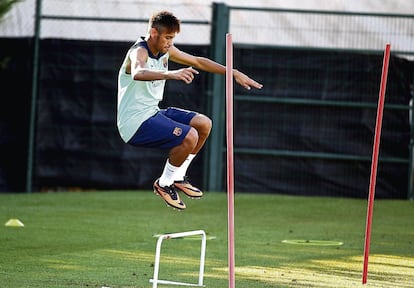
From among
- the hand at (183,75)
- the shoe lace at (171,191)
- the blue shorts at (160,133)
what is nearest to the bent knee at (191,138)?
the blue shorts at (160,133)

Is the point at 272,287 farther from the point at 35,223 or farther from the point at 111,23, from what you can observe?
the point at 111,23

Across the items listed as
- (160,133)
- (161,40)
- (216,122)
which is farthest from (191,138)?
(216,122)

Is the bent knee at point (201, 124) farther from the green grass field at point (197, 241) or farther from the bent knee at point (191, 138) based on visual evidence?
the green grass field at point (197, 241)

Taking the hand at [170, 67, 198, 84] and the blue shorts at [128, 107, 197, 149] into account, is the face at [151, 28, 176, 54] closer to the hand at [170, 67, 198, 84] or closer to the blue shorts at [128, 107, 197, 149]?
the blue shorts at [128, 107, 197, 149]

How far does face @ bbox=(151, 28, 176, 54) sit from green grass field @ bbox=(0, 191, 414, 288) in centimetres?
188

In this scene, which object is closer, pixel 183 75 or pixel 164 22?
pixel 183 75

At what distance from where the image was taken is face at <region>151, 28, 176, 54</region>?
26.1 feet

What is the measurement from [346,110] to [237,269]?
809 centimetres

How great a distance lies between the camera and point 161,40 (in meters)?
7.98

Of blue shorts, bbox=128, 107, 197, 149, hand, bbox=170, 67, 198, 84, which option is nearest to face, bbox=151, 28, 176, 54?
blue shorts, bbox=128, 107, 197, 149

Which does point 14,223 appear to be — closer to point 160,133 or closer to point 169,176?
point 169,176

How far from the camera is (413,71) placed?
16938 millimetres

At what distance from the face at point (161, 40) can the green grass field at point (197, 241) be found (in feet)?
6.16

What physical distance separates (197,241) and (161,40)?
161 inches
